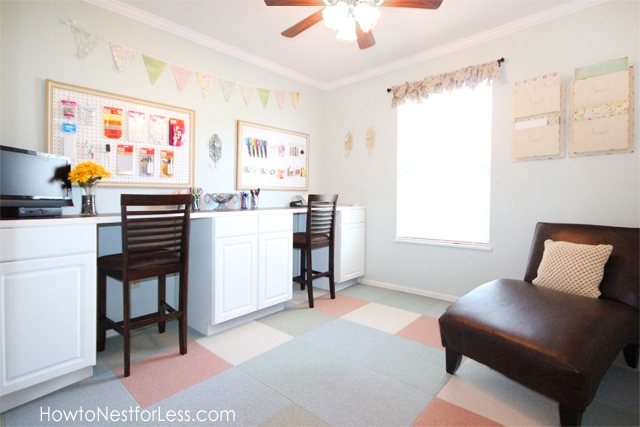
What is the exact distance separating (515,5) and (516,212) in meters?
1.65

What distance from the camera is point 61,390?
172cm

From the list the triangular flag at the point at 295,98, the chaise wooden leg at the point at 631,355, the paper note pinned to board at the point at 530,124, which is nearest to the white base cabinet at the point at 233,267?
the triangular flag at the point at 295,98

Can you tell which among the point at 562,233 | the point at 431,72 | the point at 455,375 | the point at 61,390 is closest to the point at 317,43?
the point at 431,72

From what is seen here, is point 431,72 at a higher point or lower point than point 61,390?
higher

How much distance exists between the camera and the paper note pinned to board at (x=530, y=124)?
2.61 m

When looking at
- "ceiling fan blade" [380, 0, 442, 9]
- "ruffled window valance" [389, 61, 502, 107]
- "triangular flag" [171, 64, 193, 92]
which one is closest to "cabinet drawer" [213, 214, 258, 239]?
"triangular flag" [171, 64, 193, 92]

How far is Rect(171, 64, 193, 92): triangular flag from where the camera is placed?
2.76 meters

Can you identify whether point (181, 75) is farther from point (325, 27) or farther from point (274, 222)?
point (274, 222)

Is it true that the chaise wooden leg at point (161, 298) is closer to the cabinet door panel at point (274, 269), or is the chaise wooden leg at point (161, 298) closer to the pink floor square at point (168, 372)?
the pink floor square at point (168, 372)

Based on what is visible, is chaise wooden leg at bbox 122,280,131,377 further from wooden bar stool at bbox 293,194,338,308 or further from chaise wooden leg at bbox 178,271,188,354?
wooden bar stool at bbox 293,194,338,308

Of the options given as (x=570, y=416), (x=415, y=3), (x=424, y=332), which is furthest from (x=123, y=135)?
(x=570, y=416)

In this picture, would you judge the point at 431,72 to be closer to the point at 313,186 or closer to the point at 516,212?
the point at 516,212

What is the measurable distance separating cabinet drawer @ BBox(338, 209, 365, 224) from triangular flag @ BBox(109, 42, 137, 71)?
2307mm

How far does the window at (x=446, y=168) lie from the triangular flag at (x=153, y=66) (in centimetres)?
239
